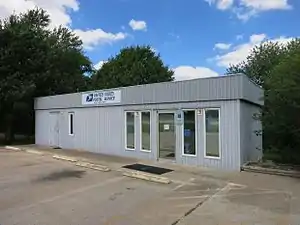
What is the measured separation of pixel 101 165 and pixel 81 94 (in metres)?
6.52

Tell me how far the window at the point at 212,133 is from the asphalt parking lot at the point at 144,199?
134cm

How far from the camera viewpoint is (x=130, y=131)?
15688 mm

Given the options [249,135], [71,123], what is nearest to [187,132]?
[249,135]

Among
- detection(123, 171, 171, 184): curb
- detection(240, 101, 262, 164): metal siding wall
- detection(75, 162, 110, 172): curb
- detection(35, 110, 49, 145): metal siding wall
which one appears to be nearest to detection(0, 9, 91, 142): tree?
detection(35, 110, 49, 145): metal siding wall

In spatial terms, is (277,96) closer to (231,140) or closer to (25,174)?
(231,140)

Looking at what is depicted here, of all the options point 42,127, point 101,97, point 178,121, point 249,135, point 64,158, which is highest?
point 101,97

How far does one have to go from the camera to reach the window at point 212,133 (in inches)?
486

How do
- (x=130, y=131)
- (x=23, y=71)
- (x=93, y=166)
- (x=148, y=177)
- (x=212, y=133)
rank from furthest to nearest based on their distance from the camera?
(x=23, y=71) < (x=130, y=131) < (x=93, y=166) < (x=212, y=133) < (x=148, y=177)

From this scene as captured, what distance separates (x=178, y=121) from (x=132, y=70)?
91.0ft

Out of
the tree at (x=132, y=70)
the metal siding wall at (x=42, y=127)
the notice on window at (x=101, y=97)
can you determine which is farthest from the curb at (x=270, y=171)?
the tree at (x=132, y=70)

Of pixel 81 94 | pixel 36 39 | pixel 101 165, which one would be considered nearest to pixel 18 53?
pixel 36 39

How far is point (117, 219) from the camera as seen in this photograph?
6586 millimetres

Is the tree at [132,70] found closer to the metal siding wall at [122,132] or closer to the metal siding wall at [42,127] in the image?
the metal siding wall at [42,127]

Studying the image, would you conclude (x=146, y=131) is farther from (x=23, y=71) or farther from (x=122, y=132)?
(x=23, y=71)
